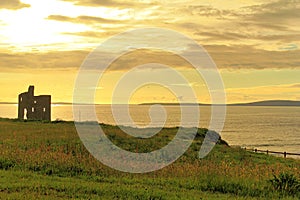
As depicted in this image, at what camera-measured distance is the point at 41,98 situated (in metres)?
69.4

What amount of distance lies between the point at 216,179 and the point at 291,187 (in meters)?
2.68

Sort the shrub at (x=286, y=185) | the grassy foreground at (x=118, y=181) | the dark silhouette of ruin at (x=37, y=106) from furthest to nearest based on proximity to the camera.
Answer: the dark silhouette of ruin at (x=37, y=106) < the shrub at (x=286, y=185) < the grassy foreground at (x=118, y=181)

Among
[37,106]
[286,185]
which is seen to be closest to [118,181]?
[286,185]

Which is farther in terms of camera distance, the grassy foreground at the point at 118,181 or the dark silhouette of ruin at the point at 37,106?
the dark silhouette of ruin at the point at 37,106

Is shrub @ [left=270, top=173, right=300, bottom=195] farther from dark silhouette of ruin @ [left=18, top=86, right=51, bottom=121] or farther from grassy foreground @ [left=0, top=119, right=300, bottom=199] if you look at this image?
dark silhouette of ruin @ [left=18, top=86, right=51, bottom=121]

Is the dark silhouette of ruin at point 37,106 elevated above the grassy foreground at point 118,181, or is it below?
above

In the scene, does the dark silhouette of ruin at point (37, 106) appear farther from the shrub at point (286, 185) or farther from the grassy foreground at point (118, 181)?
the shrub at point (286, 185)

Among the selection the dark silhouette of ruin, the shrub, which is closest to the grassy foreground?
the shrub

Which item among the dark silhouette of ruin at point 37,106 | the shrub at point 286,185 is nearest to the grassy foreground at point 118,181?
the shrub at point 286,185

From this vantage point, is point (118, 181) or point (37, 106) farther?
point (37, 106)

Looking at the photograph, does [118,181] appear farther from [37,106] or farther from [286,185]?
[37,106]

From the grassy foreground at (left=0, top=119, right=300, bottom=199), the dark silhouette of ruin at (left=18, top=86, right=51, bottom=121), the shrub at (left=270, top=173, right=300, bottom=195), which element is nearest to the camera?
the grassy foreground at (left=0, top=119, right=300, bottom=199)

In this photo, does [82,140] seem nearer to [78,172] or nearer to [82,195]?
[78,172]

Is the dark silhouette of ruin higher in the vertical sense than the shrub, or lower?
higher
